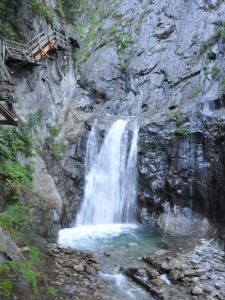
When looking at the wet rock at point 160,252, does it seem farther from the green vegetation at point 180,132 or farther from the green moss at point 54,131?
the green moss at point 54,131

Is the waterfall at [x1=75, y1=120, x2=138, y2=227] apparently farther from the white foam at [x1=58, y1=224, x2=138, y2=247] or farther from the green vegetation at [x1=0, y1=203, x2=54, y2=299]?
the green vegetation at [x1=0, y1=203, x2=54, y2=299]

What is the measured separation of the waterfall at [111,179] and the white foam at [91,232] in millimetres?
550

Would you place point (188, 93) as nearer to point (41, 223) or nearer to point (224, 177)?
point (224, 177)

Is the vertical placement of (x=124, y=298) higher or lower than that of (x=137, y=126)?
lower

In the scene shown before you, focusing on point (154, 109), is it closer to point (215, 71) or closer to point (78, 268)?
point (215, 71)

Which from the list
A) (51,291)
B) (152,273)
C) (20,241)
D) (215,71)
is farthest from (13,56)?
(215,71)

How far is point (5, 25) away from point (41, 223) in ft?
33.1

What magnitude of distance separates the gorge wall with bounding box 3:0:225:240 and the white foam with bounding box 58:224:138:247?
1.91ft

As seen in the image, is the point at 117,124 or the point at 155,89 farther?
the point at 155,89

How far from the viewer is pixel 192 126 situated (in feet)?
47.8

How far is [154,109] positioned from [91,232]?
11.1m

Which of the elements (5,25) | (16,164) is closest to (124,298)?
(16,164)

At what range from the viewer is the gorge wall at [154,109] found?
13.1m

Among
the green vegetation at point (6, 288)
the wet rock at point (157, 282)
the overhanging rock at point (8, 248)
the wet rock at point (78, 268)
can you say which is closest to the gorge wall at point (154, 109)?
the wet rock at point (78, 268)
